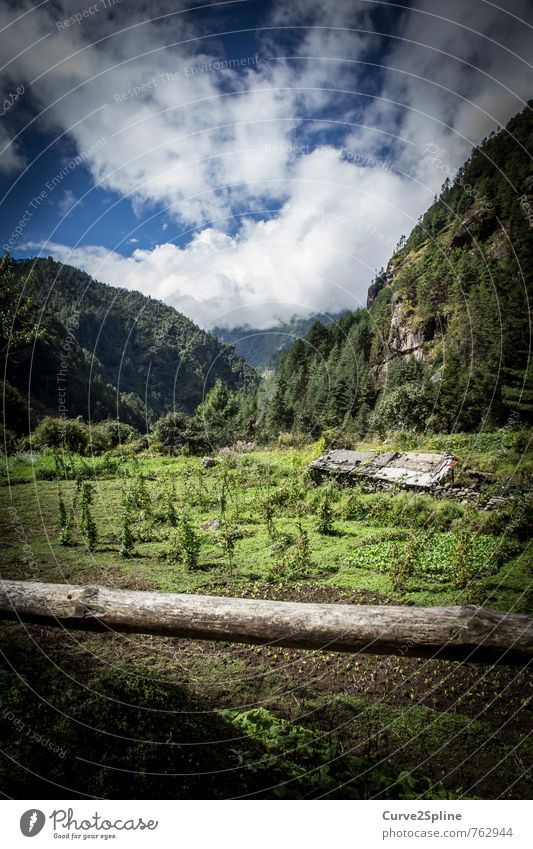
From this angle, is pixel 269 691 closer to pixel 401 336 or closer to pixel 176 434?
pixel 176 434

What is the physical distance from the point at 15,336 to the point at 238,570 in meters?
11.3

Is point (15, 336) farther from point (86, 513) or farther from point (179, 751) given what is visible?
point (179, 751)

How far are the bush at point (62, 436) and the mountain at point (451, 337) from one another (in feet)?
65.1

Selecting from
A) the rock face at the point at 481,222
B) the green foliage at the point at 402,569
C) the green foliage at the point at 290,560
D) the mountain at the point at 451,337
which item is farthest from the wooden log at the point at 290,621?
the rock face at the point at 481,222

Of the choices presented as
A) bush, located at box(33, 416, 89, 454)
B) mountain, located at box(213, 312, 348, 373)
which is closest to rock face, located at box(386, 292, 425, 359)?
mountain, located at box(213, 312, 348, 373)

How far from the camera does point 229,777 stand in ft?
10.8

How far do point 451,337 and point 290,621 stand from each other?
48688mm

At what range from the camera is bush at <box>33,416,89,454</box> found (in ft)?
70.1

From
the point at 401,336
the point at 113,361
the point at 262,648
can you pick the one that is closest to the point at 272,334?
the point at 262,648

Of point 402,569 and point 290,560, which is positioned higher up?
point 402,569

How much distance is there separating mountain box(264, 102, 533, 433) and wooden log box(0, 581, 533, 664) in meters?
13.1

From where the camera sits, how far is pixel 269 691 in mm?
4605

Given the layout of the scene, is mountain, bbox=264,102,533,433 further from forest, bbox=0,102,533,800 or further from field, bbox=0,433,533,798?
field, bbox=0,433,533,798
